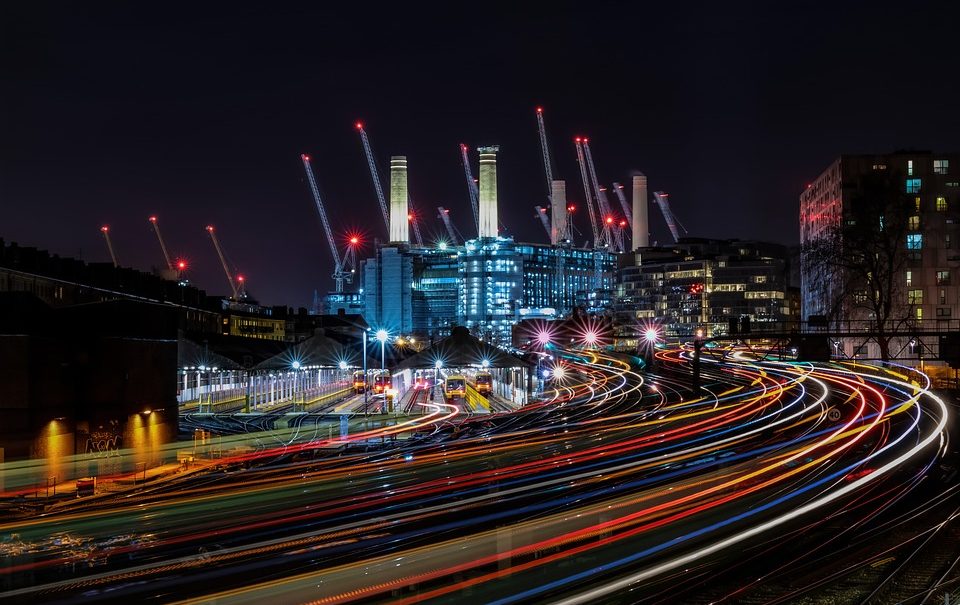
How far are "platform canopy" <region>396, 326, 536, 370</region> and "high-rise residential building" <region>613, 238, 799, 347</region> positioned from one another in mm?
79583

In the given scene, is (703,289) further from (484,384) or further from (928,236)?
(484,384)

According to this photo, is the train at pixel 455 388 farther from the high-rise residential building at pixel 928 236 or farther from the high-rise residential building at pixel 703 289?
the high-rise residential building at pixel 703 289

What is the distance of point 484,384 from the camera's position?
58.0m

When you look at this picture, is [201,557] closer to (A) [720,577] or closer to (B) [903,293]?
(A) [720,577]

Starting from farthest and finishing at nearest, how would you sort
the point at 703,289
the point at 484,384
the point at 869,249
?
the point at 703,289 < the point at 484,384 < the point at 869,249

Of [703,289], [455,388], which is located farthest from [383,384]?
[703,289]

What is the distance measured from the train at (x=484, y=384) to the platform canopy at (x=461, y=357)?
34.1 ft

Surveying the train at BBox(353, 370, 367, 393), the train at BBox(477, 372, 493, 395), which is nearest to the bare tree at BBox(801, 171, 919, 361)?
the train at BBox(477, 372, 493, 395)

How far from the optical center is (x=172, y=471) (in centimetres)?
2247

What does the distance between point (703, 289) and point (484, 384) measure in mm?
81356

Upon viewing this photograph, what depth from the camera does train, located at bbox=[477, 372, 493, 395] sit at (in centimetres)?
5647

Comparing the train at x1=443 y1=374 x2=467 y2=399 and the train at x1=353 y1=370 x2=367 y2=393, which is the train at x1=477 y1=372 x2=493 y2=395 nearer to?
the train at x1=443 y1=374 x2=467 y2=399

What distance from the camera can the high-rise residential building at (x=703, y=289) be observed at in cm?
13838

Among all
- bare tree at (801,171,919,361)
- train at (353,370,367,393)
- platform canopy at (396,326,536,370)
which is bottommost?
train at (353,370,367,393)
